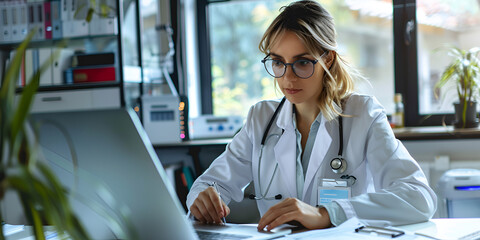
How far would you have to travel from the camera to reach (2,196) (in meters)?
0.46

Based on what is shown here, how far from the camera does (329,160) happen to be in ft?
5.15

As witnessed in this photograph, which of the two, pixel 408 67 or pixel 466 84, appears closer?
pixel 466 84

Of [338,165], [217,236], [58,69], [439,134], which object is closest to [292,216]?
[217,236]

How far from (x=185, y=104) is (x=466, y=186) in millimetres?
1751

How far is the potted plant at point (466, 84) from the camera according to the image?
9.48ft

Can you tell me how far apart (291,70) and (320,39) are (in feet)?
0.45

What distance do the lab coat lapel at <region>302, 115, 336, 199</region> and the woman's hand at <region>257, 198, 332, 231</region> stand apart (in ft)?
1.41

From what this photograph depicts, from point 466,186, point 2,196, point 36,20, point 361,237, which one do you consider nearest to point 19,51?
point 2,196

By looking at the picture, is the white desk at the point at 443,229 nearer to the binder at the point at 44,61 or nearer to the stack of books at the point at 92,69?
the stack of books at the point at 92,69

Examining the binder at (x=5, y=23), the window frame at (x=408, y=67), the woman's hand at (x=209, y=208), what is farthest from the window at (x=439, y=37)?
the binder at (x=5, y=23)

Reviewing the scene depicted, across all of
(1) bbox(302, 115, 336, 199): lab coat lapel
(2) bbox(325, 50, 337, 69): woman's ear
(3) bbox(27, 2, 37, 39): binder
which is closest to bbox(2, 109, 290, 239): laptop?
(1) bbox(302, 115, 336, 199): lab coat lapel

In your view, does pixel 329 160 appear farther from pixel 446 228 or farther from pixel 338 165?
pixel 446 228

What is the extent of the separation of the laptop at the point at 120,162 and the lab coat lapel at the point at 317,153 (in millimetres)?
842

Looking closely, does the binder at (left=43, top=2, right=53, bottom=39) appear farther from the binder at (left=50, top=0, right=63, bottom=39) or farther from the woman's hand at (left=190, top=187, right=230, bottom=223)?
the woman's hand at (left=190, top=187, right=230, bottom=223)
